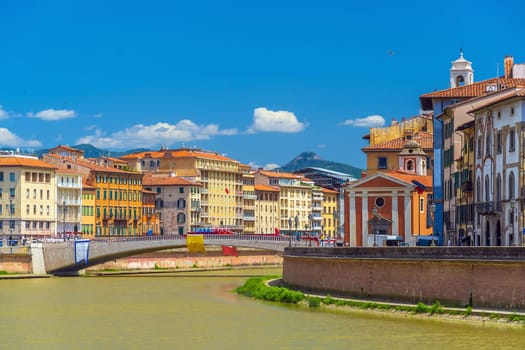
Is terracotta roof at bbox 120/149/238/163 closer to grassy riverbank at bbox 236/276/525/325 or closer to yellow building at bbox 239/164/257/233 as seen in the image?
yellow building at bbox 239/164/257/233

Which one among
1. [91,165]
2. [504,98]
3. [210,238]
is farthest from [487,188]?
[91,165]

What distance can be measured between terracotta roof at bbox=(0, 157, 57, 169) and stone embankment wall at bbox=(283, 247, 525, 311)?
241ft

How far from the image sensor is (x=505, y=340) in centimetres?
4697

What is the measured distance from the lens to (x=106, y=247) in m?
106

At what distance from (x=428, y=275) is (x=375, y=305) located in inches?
132

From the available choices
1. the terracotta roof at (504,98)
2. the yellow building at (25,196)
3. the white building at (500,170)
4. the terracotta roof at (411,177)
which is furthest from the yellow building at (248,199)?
the terracotta roof at (504,98)

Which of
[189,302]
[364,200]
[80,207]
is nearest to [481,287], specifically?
[189,302]

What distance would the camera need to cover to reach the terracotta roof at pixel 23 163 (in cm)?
13600

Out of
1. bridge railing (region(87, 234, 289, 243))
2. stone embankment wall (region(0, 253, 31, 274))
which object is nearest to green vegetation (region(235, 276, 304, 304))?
stone embankment wall (region(0, 253, 31, 274))

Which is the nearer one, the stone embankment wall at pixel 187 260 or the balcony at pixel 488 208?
the balcony at pixel 488 208

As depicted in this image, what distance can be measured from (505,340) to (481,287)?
5.17 m

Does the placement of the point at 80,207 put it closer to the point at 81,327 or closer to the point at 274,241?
the point at 274,241

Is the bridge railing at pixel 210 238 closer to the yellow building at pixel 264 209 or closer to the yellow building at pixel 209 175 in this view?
the yellow building at pixel 209 175

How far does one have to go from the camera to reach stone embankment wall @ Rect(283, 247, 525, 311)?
2005 inches
